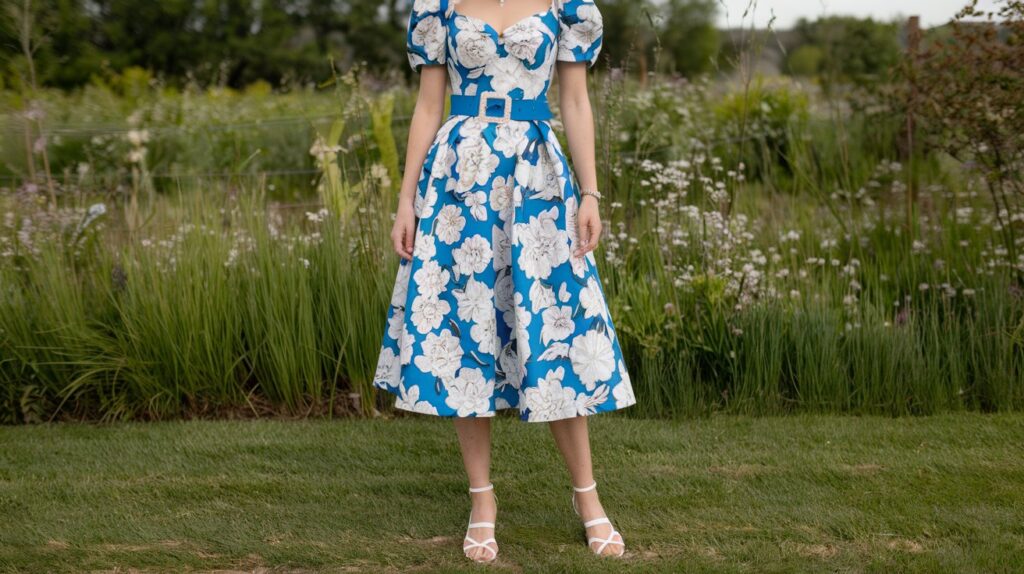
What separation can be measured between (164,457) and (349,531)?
3.52ft

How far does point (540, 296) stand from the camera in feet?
8.93

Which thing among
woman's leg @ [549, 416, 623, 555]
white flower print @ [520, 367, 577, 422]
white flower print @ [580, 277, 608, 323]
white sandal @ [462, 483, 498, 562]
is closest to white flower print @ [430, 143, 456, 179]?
white flower print @ [580, 277, 608, 323]

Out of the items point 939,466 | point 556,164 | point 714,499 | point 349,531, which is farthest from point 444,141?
point 939,466

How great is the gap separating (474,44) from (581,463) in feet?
3.82

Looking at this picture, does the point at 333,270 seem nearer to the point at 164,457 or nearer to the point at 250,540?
the point at 164,457

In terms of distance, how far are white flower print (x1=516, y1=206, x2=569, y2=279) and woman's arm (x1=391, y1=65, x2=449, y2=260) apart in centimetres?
32

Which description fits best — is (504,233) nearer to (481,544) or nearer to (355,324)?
(481,544)

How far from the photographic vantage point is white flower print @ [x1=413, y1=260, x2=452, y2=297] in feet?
8.99

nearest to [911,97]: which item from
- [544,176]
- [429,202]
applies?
[544,176]

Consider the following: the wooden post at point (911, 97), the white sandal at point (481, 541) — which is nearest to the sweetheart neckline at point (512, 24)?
the white sandal at point (481, 541)

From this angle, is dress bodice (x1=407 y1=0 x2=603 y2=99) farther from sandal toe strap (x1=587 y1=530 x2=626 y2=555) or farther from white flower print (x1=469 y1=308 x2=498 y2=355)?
sandal toe strap (x1=587 y1=530 x2=626 y2=555)

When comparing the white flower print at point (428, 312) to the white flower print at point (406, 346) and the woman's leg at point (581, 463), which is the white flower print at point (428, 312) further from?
the woman's leg at point (581, 463)

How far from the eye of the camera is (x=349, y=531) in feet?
10.2

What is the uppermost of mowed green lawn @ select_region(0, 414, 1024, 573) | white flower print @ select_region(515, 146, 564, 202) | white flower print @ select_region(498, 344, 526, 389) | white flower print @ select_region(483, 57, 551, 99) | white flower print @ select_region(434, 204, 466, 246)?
white flower print @ select_region(483, 57, 551, 99)
